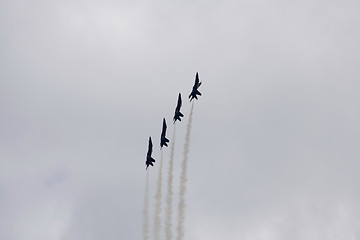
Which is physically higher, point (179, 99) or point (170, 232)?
point (179, 99)

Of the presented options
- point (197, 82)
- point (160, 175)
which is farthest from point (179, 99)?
point (160, 175)

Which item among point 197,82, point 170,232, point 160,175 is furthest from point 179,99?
point 170,232

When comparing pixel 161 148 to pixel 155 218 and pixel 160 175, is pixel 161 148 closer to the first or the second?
pixel 160 175

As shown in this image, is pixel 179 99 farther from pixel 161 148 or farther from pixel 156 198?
pixel 156 198

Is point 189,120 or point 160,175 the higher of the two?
point 189,120

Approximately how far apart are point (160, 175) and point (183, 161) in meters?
7.69

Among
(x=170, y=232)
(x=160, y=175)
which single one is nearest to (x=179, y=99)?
(x=160, y=175)

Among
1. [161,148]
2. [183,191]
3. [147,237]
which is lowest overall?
[147,237]

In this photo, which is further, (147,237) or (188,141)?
(188,141)

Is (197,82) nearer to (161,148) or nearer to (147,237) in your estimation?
(161,148)

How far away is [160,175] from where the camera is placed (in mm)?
196500

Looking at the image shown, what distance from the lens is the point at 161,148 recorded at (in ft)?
654

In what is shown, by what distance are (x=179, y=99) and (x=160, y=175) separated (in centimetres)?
2164

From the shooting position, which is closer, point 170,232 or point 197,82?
point 170,232
